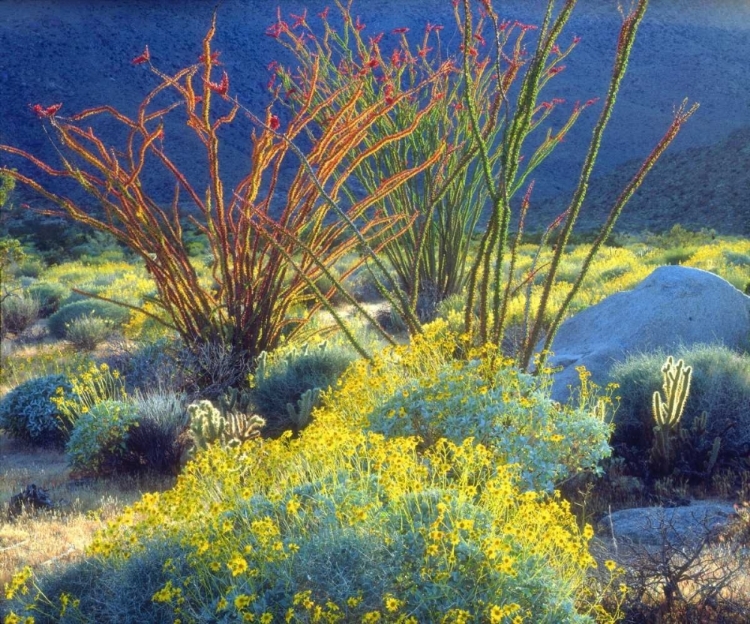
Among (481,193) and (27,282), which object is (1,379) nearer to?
(481,193)

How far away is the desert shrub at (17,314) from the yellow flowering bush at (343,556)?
9768 mm

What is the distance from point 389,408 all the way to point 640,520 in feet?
4.39

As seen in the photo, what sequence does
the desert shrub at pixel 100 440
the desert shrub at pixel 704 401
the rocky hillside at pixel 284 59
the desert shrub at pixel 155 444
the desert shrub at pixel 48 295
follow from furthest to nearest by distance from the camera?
the rocky hillside at pixel 284 59 < the desert shrub at pixel 48 295 < the desert shrub at pixel 155 444 < the desert shrub at pixel 100 440 < the desert shrub at pixel 704 401


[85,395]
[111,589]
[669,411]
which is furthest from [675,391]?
[85,395]

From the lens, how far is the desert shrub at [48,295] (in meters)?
14.2

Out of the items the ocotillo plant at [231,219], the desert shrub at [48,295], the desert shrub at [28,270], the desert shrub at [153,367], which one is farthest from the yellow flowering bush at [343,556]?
the desert shrub at [28,270]

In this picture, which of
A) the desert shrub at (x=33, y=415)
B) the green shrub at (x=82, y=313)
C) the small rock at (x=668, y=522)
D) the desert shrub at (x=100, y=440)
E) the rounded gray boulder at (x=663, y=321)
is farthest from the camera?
the green shrub at (x=82, y=313)

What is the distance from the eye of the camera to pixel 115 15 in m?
55.4

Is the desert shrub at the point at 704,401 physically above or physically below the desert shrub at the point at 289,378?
above

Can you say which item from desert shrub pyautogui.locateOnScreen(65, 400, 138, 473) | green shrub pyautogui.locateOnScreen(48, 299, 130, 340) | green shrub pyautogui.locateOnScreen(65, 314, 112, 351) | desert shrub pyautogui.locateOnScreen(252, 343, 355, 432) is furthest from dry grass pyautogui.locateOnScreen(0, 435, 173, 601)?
green shrub pyautogui.locateOnScreen(48, 299, 130, 340)

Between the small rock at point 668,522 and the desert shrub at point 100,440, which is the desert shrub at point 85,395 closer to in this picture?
the desert shrub at point 100,440

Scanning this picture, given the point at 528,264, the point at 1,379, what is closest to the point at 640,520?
the point at 1,379

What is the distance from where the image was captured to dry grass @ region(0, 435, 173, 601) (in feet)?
13.9

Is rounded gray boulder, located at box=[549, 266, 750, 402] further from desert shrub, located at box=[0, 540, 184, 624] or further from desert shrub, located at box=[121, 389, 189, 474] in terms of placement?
desert shrub, located at box=[0, 540, 184, 624]
